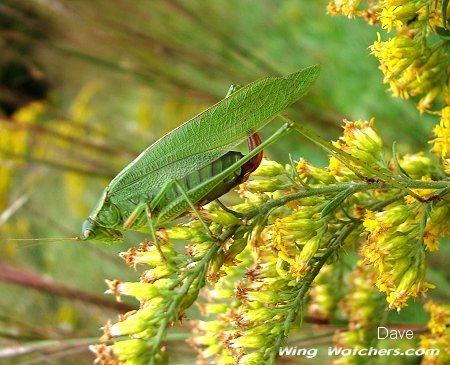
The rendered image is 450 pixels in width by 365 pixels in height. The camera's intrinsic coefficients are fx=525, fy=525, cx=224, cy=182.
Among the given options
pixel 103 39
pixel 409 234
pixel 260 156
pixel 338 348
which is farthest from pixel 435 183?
pixel 103 39

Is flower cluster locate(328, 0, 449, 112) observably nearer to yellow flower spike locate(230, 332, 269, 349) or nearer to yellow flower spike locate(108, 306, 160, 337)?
yellow flower spike locate(230, 332, 269, 349)

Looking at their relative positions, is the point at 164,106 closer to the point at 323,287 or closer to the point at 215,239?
the point at 323,287

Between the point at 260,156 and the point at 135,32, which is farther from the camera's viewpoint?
the point at 135,32

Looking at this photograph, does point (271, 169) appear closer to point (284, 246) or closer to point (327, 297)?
point (284, 246)

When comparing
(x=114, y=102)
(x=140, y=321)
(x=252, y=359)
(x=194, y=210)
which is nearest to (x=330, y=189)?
(x=194, y=210)

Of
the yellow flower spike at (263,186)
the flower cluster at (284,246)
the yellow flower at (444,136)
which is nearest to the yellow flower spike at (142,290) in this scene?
the flower cluster at (284,246)

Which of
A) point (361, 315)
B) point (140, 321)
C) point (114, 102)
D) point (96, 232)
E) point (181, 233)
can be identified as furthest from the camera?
point (114, 102)

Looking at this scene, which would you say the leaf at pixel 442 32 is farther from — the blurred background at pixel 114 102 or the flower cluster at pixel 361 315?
the blurred background at pixel 114 102
